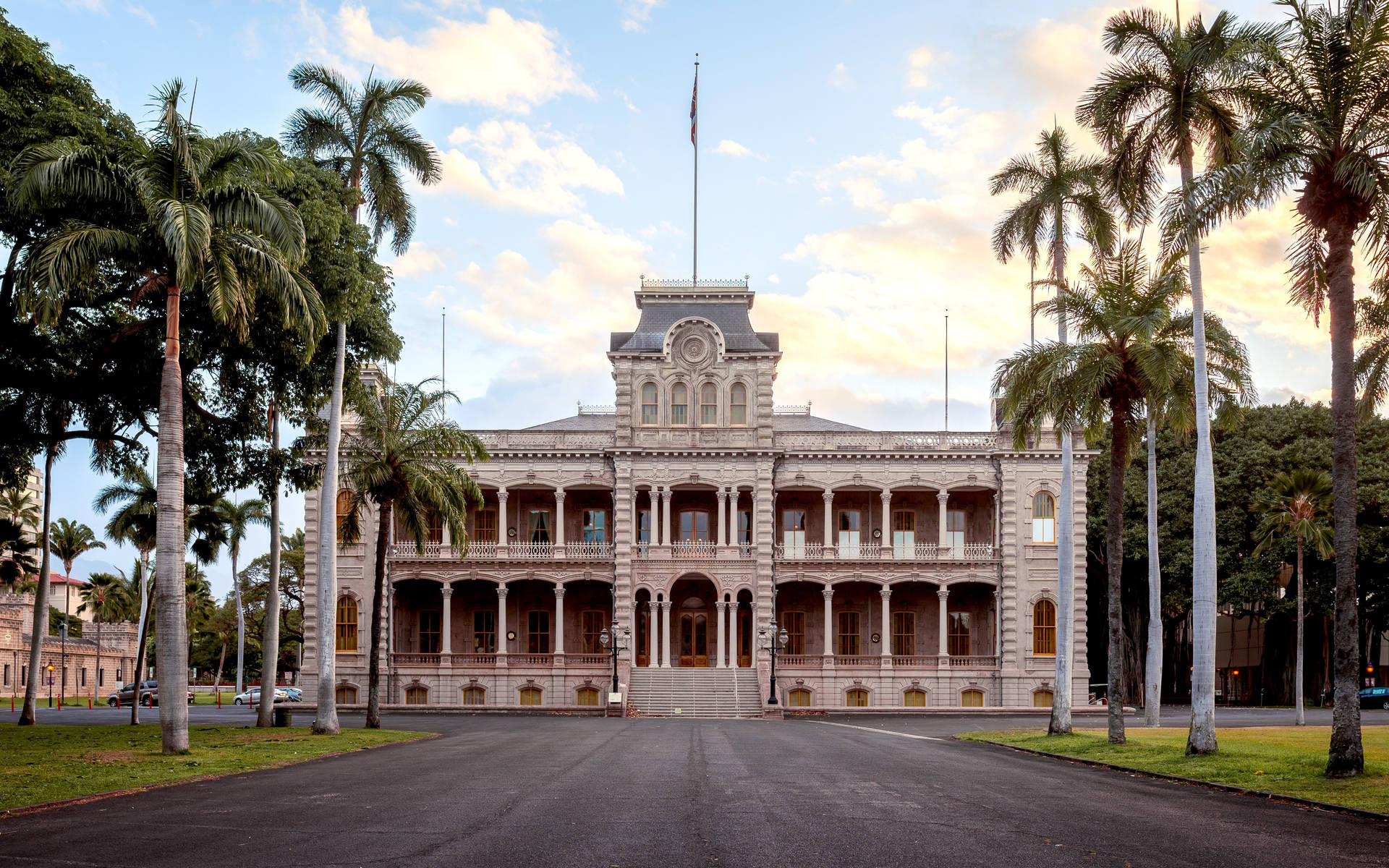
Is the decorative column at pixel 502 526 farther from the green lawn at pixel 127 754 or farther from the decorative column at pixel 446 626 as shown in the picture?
the green lawn at pixel 127 754

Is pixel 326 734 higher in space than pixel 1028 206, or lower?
lower

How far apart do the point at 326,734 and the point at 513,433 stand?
2645 cm

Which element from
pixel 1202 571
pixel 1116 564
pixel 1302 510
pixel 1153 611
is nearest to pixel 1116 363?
pixel 1116 564

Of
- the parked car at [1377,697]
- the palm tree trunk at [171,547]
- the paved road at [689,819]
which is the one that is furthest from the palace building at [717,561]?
the paved road at [689,819]

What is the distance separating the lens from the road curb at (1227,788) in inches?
629

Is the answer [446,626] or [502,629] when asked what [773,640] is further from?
[446,626]

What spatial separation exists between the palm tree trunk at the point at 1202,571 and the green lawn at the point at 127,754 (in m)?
17.4

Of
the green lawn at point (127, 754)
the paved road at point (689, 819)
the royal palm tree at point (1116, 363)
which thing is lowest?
the green lawn at point (127, 754)

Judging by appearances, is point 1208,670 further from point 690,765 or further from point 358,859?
point 358,859

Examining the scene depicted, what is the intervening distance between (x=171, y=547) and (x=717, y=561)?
33.0 metres

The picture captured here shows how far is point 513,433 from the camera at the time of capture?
56.9 meters

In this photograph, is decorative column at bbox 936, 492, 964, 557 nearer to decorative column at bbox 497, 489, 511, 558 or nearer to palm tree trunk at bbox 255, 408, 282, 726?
decorative column at bbox 497, 489, 511, 558

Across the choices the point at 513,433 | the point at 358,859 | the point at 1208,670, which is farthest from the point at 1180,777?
the point at 513,433

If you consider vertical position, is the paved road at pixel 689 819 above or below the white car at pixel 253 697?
above
